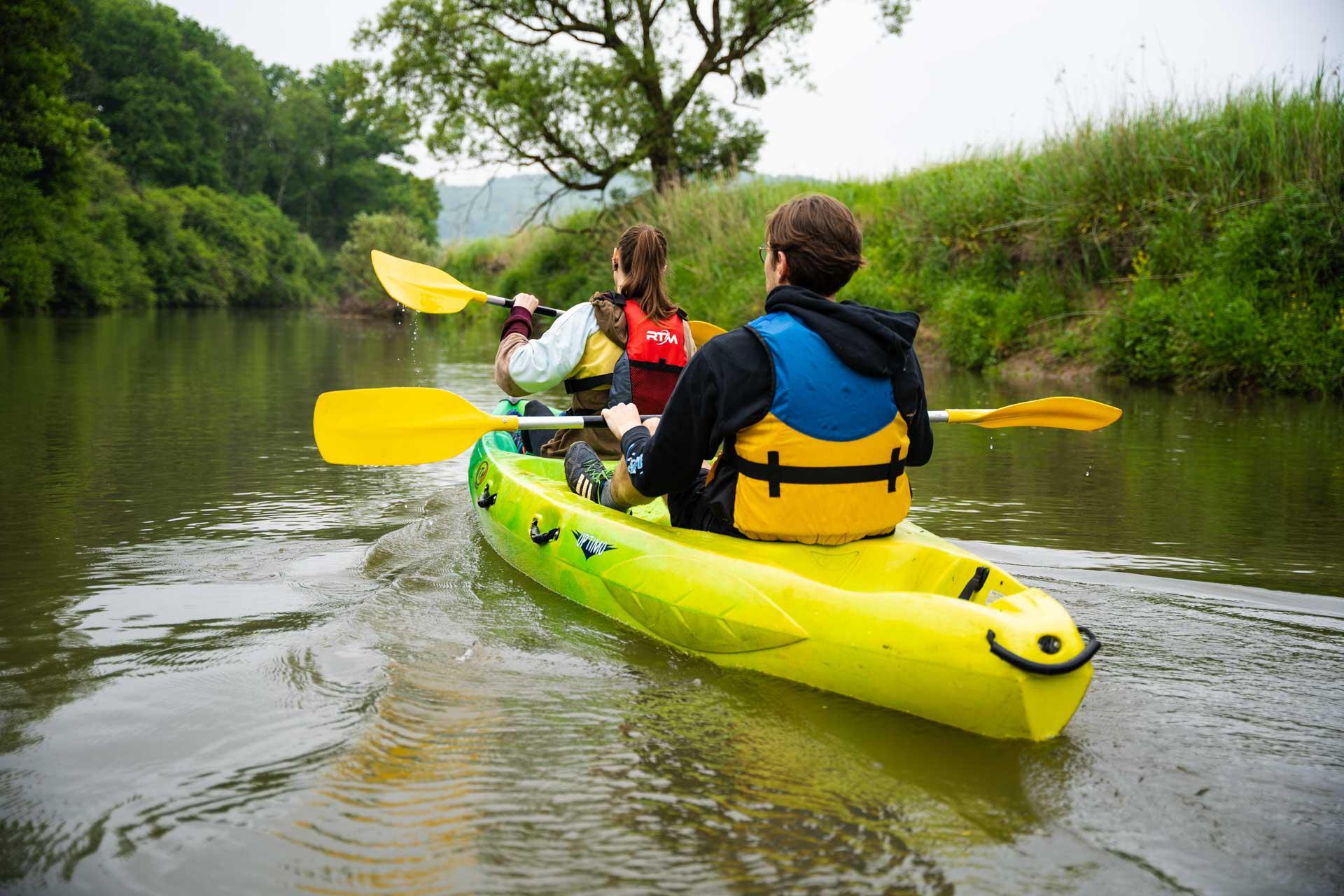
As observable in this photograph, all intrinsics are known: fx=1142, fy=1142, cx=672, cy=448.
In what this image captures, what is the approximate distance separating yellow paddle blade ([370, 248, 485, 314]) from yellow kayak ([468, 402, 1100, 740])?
88.2 inches

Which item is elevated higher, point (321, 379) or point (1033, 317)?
point (1033, 317)

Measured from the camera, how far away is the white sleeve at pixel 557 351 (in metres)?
4.27

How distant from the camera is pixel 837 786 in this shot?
234 cm

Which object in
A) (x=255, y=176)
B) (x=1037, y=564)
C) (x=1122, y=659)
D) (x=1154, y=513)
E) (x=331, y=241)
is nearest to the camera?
(x=1122, y=659)

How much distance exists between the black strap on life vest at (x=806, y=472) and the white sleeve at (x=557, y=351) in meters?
1.41

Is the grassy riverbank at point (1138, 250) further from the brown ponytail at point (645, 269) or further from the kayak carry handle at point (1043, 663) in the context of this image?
the kayak carry handle at point (1043, 663)

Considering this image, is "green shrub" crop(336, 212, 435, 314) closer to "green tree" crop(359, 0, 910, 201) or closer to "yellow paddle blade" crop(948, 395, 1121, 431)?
"green tree" crop(359, 0, 910, 201)

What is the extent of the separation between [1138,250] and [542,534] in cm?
786

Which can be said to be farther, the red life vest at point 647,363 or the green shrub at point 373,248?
the green shrub at point 373,248

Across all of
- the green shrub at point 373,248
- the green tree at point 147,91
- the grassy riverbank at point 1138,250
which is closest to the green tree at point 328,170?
the green tree at point 147,91

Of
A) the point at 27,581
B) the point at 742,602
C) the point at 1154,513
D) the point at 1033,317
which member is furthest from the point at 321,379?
the point at 742,602

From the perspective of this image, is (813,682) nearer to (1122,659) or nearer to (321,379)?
(1122,659)

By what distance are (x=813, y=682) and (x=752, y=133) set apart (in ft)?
58.0

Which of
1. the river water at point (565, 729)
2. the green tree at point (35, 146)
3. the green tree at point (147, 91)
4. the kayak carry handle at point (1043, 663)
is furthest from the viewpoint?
the green tree at point (147, 91)
